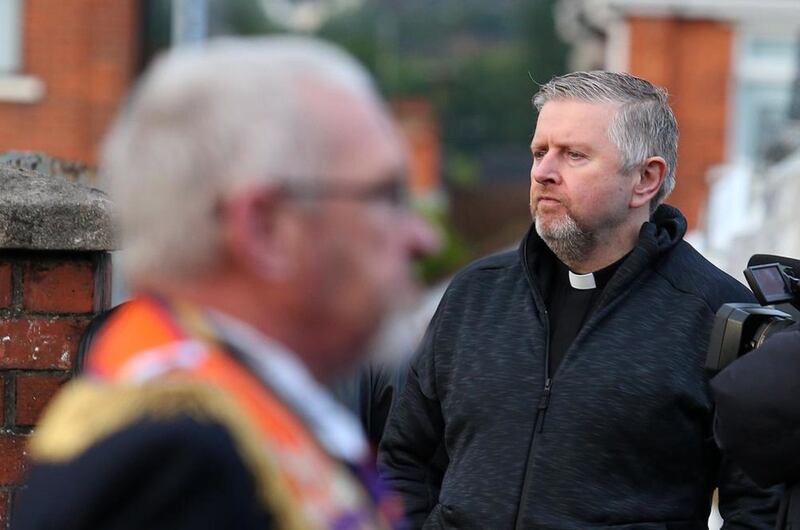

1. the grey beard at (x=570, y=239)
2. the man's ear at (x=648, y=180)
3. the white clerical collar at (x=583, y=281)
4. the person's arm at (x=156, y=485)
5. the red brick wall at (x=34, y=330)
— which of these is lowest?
the red brick wall at (x=34, y=330)

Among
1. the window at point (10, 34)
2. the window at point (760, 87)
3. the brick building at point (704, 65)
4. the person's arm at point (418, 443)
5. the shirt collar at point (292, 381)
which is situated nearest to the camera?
the shirt collar at point (292, 381)

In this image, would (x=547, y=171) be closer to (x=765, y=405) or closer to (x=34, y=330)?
(x=765, y=405)

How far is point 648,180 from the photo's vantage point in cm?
343

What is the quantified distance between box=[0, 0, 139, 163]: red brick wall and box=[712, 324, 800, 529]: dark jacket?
40.5ft

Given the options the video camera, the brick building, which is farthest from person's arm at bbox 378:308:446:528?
the brick building

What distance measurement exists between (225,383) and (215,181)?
0.20 m

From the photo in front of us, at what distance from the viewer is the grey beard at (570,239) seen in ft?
10.8

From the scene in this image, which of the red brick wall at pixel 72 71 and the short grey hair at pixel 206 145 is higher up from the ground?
the short grey hair at pixel 206 145

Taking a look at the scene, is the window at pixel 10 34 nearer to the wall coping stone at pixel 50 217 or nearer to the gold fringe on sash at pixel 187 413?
the wall coping stone at pixel 50 217

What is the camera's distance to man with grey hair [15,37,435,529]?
1380mm

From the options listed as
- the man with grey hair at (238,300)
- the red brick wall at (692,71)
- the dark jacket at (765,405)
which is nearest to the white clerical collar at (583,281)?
the dark jacket at (765,405)

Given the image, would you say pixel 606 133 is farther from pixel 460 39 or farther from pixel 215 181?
pixel 460 39

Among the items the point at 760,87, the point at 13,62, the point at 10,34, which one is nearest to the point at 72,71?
the point at 13,62

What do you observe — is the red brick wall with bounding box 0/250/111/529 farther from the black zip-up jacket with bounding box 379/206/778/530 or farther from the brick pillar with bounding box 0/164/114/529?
the black zip-up jacket with bounding box 379/206/778/530
